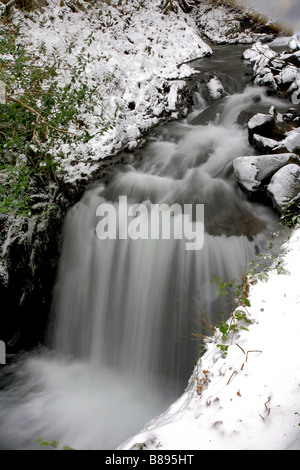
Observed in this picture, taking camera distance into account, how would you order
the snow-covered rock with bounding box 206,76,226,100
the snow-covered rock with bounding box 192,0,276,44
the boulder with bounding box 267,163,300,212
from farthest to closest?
the snow-covered rock with bounding box 192,0,276,44 < the snow-covered rock with bounding box 206,76,226,100 < the boulder with bounding box 267,163,300,212

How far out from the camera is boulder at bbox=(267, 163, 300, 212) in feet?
13.6

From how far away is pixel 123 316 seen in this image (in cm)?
418

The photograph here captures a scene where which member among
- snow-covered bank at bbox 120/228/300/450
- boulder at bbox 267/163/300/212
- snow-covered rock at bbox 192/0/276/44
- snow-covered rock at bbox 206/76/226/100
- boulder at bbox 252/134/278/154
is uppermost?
snow-covered rock at bbox 192/0/276/44

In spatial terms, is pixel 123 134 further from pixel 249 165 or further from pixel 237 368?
pixel 237 368

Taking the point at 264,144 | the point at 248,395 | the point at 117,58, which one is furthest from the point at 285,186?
the point at 117,58

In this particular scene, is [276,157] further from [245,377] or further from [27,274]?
[27,274]

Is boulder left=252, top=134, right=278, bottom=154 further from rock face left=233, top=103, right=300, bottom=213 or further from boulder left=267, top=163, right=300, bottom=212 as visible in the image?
boulder left=267, top=163, right=300, bottom=212

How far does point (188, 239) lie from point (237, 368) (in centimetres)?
248

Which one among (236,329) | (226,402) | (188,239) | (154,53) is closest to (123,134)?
(188,239)

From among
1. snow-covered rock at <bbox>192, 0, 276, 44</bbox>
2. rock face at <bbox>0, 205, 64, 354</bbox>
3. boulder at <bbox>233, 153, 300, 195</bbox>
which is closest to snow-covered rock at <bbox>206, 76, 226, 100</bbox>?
boulder at <bbox>233, 153, 300, 195</bbox>

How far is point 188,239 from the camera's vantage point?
4.13 metres

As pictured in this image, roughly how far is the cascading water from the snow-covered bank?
146 cm

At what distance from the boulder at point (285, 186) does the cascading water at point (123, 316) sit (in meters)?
0.31

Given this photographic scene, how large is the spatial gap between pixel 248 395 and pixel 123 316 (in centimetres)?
284
